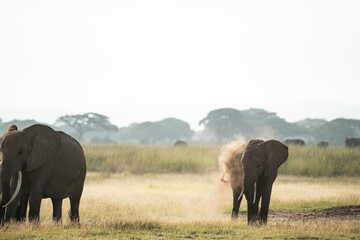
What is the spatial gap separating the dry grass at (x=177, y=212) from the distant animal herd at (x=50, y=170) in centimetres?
54

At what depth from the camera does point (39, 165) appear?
1104 cm

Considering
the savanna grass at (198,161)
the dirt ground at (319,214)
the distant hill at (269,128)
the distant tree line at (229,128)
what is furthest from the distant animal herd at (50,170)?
the distant hill at (269,128)

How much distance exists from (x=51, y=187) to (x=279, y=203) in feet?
30.9

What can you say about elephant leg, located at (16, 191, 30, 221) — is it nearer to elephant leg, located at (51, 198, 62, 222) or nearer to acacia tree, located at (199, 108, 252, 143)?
elephant leg, located at (51, 198, 62, 222)

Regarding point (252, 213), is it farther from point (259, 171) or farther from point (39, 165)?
point (39, 165)

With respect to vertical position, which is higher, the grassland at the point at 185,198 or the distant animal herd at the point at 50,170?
the distant animal herd at the point at 50,170

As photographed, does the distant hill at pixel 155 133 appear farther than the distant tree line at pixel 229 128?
Yes

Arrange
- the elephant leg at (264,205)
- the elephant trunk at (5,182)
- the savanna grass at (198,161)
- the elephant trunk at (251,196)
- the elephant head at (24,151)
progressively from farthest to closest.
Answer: the savanna grass at (198,161) → the elephant leg at (264,205) → the elephant trunk at (251,196) → the elephant head at (24,151) → the elephant trunk at (5,182)

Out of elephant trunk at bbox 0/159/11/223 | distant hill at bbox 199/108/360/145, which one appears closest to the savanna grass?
elephant trunk at bbox 0/159/11/223

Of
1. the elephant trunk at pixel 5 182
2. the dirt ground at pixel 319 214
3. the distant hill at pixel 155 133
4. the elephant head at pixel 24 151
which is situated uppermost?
the elephant head at pixel 24 151

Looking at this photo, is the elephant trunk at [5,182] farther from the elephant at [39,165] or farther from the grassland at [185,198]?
the grassland at [185,198]

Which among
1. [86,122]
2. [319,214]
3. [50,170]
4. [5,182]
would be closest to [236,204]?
[319,214]

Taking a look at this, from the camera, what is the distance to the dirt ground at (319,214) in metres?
15.0

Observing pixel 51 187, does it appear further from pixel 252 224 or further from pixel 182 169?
pixel 182 169
